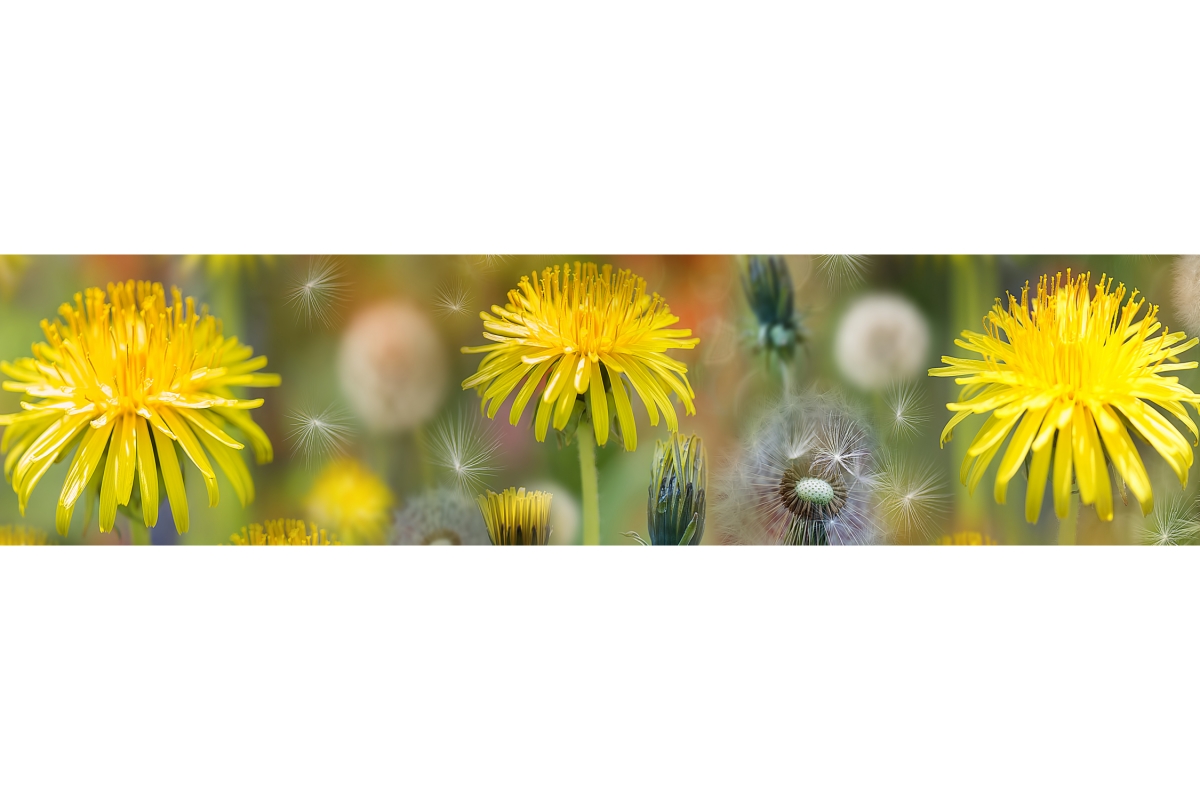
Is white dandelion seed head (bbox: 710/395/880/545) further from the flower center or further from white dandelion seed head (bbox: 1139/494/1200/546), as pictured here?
white dandelion seed head (bbox: 1139/494/1200/546)

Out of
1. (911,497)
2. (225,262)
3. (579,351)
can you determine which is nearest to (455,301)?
(579,351)

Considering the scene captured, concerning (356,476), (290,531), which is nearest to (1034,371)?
(356,476)

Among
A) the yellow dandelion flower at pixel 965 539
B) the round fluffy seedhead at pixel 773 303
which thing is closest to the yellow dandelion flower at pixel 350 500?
the round fluffy seedhead at pixel 773 303

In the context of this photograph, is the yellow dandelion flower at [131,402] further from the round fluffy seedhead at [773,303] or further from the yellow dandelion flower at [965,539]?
the yellow dandelion flower at [965,539]

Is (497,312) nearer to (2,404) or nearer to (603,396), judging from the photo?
(603,396)

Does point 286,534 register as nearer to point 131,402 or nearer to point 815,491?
point 131,402
